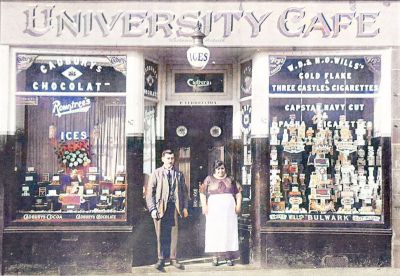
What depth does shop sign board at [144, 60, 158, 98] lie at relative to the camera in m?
9.96

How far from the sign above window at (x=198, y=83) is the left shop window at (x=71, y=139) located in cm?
128

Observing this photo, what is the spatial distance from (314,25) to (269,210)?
3.10 meters

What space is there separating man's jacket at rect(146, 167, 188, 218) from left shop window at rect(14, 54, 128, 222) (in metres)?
0.47

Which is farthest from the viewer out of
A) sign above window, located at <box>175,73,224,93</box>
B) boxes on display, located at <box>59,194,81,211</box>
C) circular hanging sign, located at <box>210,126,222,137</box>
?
circular hanging sign, located at <box>210,126,222,137</box>

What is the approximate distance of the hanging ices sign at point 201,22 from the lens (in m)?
9.44

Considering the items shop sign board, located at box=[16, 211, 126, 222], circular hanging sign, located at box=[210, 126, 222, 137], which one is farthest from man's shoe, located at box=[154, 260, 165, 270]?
circular hanging sign, located at box=[210, 126, 222, 137]

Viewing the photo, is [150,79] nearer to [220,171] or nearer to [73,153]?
[73,153]

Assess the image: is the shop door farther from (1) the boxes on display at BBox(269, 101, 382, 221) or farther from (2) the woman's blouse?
(1) the boxes on display at BBox(269, 101, 382, 221)

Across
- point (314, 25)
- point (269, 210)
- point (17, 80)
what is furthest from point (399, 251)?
point (17, 80)

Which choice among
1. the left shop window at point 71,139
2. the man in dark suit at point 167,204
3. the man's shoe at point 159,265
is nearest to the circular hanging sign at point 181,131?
the man in dark suit at point 167,204

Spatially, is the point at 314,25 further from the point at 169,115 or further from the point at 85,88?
the point at 85,88

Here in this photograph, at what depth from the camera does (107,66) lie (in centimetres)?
965

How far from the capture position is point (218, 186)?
32.6ft

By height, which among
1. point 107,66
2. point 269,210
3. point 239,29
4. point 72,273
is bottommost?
point 72,273
